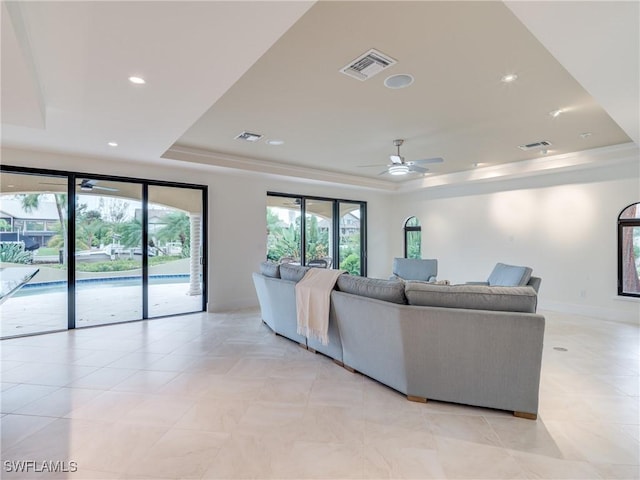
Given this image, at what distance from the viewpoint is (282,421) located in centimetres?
241

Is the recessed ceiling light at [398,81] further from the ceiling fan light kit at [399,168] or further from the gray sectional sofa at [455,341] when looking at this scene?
the gray sectional sofa at [455,341]

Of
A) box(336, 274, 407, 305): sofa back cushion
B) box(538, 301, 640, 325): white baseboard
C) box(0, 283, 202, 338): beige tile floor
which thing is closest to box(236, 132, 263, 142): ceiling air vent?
box(336, 274, 407, 305): sofa back cushion

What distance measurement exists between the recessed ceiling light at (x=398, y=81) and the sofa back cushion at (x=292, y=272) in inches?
86.0

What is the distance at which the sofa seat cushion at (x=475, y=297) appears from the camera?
8.10ft

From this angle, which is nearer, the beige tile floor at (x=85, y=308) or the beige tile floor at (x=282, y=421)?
the beige tile floor at (x=282, y=421)

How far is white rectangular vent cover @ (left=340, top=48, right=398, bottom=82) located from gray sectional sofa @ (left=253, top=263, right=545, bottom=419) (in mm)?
1859

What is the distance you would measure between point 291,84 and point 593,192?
5.68 m

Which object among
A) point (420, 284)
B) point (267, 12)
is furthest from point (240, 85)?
point (420, 284)

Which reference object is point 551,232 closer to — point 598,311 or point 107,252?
point 598,311

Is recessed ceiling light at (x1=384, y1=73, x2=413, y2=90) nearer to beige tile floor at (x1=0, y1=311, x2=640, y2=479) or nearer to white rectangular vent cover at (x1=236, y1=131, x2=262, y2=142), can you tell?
white rectangular vent cover at (x1=236, y1=131, x2=262, y2=142)

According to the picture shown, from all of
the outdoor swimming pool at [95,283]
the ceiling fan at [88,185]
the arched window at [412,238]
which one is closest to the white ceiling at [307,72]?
the ceiling fan at [88,185]

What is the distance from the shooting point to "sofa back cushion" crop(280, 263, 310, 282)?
13.0 ft

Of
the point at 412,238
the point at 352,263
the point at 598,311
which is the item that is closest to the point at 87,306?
the point at 352,263

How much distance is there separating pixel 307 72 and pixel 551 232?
570 centimetres
